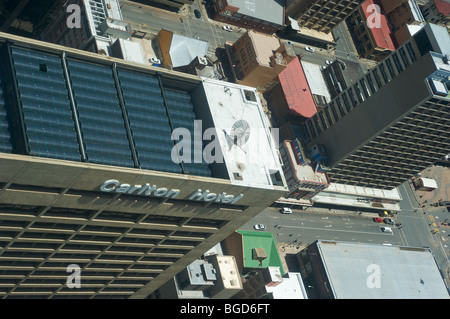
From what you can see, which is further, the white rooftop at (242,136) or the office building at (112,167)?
the white rooftop at (242,136)

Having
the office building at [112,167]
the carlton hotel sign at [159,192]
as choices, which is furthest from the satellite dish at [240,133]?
the carlton hotel sign at [159,192]

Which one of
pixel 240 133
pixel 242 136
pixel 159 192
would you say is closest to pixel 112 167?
pixel 159 192

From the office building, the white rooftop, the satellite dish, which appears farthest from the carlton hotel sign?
the satellite dish

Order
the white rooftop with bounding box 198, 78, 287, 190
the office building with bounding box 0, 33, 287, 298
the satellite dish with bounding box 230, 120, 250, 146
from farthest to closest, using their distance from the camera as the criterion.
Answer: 1. the satellite dish with bounding box 230, 120, 250, 146
2. the white rooftop with bounding box 198, 78, 287, 190
3. the office building with bounding box 0, 33, 287, 298

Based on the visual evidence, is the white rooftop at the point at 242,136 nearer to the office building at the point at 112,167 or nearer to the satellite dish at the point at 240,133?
the satellite dish at the point at 240,133

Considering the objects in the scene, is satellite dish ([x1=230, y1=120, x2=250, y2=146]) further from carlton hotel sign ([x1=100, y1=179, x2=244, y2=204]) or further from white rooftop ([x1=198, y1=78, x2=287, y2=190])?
carlton hotel sign ([x1=100, y1=179, x2=244, y2=204])
